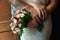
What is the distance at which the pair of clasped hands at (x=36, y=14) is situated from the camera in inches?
48.9

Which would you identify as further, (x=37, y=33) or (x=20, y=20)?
(x=37, y=33)

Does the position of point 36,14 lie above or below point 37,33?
above

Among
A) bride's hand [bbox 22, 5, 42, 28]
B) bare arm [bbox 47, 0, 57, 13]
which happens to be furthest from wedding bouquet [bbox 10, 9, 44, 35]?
bare arm [bbox 47, 0, 57, 13]

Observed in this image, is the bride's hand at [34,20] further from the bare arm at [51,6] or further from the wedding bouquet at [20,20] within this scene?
the bare arm at [51,6]

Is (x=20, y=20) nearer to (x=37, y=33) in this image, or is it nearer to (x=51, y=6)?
(x=37, y=33)

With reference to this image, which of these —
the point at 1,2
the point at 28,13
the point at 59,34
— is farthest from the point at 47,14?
the point at 1,2

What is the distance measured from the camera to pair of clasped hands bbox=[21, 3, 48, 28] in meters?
1.24

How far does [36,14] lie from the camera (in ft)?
4.14

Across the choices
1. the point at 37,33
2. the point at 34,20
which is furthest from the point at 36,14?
the point at 37,33

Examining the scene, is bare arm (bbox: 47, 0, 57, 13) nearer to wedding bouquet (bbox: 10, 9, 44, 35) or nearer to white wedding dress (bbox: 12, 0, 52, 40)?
white wedding dress (bbox: 12, 0, 52, 40)

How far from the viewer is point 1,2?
2.02 meters

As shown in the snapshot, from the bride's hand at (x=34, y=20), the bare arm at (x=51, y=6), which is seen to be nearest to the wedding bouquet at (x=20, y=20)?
the bride's hand at (x=34, y=20)

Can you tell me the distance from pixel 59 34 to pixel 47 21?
44 centimetres

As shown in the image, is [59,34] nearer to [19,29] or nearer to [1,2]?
[19,29]
